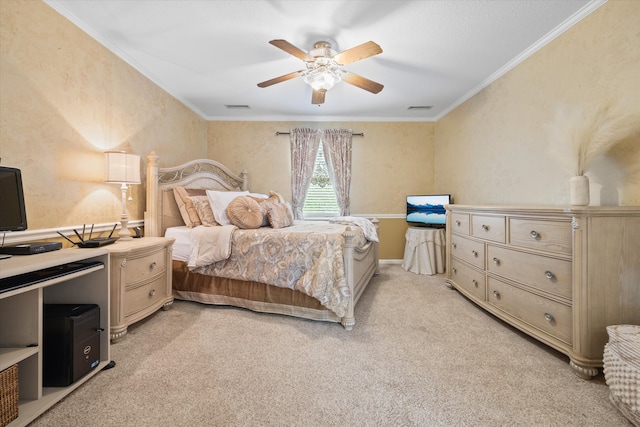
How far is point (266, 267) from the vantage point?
99.5 inches

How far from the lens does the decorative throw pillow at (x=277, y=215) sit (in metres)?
3.06

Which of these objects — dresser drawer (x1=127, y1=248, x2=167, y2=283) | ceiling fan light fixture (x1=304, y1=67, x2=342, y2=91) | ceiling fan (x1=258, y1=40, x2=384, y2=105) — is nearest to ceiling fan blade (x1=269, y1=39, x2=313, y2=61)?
ceiling fan (x1=258, y1=40, x2=384, y2=105)

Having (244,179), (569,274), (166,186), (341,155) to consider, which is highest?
(341,155)

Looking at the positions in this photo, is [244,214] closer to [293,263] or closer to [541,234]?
[293,263]

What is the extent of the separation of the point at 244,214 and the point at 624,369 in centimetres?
291

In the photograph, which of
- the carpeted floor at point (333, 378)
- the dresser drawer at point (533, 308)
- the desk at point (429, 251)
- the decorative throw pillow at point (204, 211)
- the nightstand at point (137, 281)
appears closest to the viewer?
the carpeted floor at point (333, 378)

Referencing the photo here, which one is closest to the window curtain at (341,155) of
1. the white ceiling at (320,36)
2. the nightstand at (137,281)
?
the white ceiling at (320,36)

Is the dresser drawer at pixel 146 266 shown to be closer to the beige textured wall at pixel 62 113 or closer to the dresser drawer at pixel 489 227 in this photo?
the beige textured wall at pixel 62 113

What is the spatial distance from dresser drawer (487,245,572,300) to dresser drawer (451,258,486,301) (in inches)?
7.6

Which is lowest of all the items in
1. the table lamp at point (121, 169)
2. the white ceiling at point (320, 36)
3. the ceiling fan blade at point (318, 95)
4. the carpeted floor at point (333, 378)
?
the carpeted floor at point (333, 378)

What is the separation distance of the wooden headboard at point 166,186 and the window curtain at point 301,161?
1294mm

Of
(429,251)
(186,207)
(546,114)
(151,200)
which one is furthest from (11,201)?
(429,251)

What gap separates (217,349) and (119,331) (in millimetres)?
802

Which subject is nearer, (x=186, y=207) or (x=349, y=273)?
(x=349, y=273)
